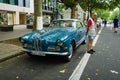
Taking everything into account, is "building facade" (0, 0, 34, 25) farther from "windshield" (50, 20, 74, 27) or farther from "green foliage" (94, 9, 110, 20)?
"green foliage" (94, 9, 110, 20)

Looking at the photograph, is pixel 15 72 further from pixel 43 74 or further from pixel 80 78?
pixel 80 78

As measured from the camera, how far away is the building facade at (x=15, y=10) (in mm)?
29403

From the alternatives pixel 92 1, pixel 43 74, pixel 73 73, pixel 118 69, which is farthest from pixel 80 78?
pixel 92 1

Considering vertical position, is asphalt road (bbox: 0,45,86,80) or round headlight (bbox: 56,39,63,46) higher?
round headlight (bbox: 56,39,63,46)

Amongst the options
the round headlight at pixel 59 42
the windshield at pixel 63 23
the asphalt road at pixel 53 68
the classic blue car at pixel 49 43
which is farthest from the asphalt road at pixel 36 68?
the windshield at pixel 63 23

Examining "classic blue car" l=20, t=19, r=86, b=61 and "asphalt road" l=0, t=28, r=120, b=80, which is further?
"classic blue car" l=20, t=19, r=86, b=61

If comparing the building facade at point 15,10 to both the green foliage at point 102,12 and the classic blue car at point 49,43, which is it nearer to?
the classic blue car at point 49,43

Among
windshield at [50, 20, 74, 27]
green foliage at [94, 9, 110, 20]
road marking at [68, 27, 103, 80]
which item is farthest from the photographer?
green foliage at [94, 9, 110, 20]

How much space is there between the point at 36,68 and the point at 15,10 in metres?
29.6

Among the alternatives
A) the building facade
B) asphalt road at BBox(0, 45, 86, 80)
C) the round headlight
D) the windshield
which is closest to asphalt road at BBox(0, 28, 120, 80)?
asphalt road at BBox(0, 45, 86, 80)

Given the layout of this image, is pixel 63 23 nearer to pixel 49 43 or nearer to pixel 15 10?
pixel 49 43

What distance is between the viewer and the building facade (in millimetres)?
29403

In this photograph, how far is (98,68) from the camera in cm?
620

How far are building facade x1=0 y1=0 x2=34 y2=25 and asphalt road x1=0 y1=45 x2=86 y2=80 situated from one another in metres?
20.6
